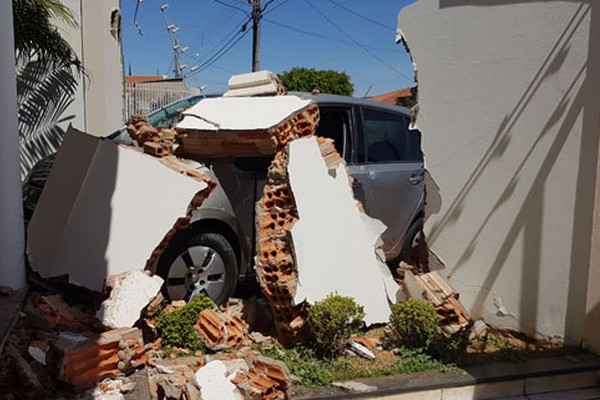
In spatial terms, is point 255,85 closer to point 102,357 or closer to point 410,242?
point 410,242

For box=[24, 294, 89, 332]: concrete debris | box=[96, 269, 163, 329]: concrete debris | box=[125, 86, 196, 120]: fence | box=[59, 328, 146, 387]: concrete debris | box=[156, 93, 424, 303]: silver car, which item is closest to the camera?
box=[59, 328, 146, 387]: concrete debris

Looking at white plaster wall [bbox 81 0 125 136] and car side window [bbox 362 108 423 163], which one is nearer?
car side window [bbox 362 108 423 163]

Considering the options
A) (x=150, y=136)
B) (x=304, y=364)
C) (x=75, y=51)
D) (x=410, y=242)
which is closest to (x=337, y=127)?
(x=410, y=242)

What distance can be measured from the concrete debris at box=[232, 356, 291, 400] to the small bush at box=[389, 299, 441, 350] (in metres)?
1.12

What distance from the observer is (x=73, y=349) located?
2.93 meters

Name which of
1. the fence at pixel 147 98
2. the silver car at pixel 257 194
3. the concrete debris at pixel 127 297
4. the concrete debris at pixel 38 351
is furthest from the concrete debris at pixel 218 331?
the fence at pixel 147 98

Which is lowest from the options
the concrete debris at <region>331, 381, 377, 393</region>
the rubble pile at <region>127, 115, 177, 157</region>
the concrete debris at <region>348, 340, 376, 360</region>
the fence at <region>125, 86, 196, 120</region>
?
the concrete debris at <region>331, 381, 377, 393</region>

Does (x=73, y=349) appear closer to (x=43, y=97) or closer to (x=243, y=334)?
(x=243, y=334)

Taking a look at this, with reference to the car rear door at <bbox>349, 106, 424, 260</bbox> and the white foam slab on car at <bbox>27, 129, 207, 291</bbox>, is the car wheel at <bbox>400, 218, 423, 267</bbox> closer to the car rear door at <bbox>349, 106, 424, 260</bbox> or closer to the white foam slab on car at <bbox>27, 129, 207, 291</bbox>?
the car rear door at <bbox>349, 106, 424, 260</bbox>

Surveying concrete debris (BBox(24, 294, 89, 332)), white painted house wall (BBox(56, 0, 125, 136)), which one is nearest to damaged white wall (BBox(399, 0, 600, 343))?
concrete debris (BBox(24, 294, 89, 332))

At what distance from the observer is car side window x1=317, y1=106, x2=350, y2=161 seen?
5262mm

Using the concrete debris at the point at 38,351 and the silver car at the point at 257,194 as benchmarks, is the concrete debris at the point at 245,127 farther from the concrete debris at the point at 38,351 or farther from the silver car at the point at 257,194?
the concrete debris at the point at 38,351

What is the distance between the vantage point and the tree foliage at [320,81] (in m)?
31.5

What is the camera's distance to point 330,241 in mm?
4133
